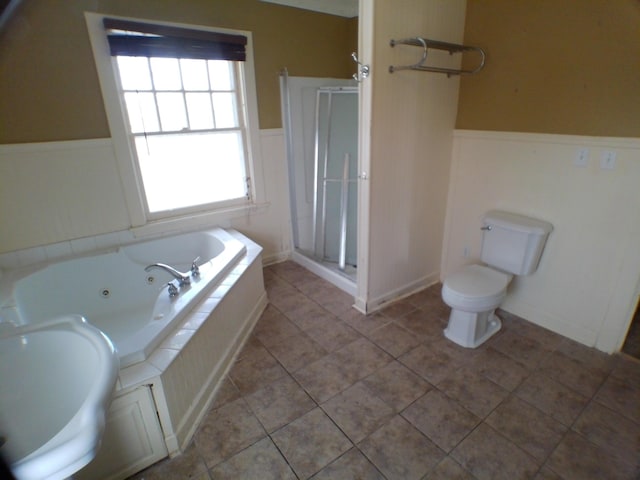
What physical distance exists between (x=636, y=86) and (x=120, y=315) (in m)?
3.34

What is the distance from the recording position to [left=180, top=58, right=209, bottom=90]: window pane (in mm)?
2623

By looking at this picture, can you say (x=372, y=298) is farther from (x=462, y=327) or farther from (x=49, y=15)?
(x=49, y=15)

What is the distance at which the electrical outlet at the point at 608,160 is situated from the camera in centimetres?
192

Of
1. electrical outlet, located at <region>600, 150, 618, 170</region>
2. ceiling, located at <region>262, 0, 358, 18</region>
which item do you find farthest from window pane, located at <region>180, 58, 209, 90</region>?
electrical outlet, located at <region>600, 150, 618, 170</region>

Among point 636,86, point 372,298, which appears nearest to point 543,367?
point 372,298

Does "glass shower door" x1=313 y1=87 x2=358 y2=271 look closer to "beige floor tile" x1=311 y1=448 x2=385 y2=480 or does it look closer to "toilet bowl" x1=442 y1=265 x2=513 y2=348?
"toilet bowl" x1=442 y1=265 x2=513 y2=348

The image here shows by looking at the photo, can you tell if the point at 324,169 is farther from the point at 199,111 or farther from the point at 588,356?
the point at 588,356

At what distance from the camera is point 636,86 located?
5.81ft

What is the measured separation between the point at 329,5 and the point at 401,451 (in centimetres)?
325

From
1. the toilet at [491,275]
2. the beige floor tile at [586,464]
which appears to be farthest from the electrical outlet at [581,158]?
the beige floor tile at [586,464]

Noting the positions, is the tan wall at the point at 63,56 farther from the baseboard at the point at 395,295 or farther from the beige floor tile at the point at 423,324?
the beige floor tile at the point at 423,324

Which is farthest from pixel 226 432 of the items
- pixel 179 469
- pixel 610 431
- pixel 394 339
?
pixel 610 431

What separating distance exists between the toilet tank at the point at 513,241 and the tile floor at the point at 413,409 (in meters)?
0.46

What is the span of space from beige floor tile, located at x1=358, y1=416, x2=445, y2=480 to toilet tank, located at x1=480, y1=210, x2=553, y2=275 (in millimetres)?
1281
